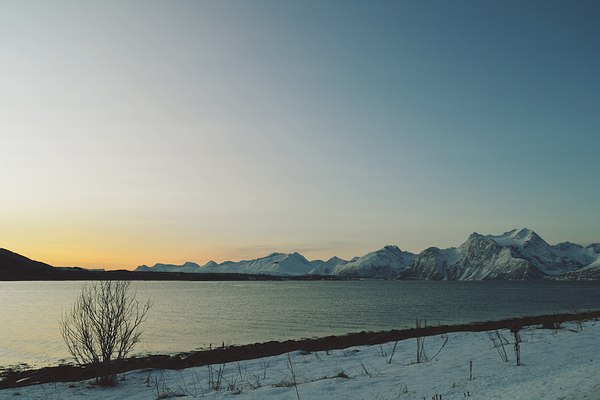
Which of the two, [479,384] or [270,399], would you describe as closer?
[479,384]

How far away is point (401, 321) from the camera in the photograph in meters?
57.5

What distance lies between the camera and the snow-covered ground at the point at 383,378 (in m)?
10.9

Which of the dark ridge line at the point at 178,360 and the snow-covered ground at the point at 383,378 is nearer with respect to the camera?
the snow-covered ground at the point at 383,378

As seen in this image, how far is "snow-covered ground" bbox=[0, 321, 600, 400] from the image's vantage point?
1090 cm

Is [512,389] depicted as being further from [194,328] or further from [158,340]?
[194,328]

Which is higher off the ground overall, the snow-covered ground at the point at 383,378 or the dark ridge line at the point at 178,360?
the snow-covered ground at the point at 383,378

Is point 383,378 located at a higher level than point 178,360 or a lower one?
higher

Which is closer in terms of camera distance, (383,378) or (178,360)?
(383,378)

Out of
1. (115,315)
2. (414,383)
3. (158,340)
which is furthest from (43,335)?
(414,383)

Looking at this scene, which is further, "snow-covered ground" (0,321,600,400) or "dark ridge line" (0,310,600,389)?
"dark ridge line" (0,310,600,389)

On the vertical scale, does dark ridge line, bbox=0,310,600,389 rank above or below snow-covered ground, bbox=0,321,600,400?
below

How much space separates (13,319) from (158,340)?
3152 centimetres

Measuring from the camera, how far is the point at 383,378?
49.4 ft

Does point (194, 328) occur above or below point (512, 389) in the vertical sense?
below
